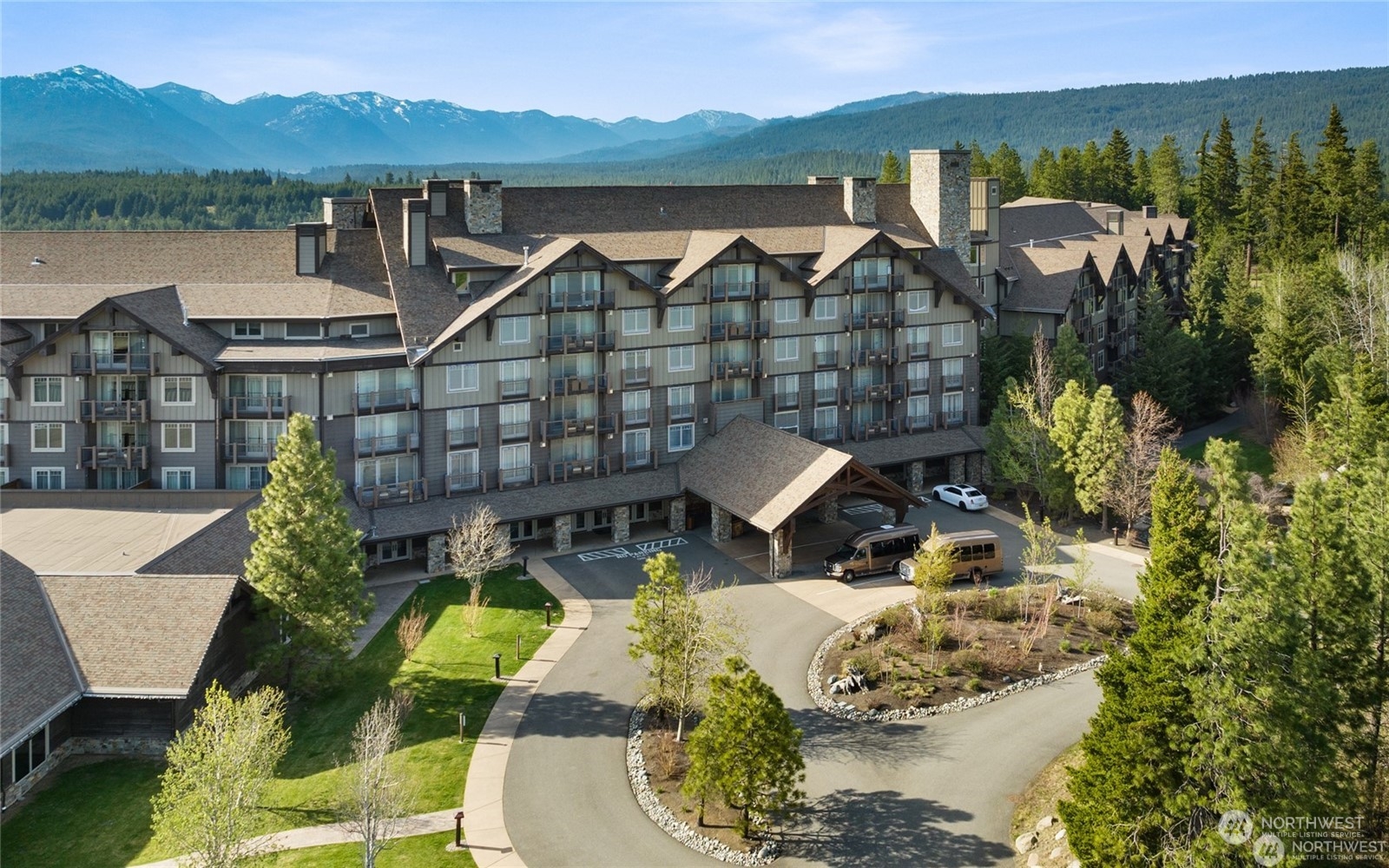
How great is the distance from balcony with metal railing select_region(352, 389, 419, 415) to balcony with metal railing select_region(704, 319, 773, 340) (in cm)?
1497

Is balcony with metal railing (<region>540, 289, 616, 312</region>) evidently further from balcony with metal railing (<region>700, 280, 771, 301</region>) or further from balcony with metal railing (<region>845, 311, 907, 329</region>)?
balcony with metal railing (<region>845, 311, 907, 329</region>)

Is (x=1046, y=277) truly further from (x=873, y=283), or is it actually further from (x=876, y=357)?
(x=876, y=357)

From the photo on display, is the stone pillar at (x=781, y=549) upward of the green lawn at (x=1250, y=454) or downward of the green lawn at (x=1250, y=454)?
downward

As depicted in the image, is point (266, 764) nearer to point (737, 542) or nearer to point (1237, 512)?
point (1237, 512)

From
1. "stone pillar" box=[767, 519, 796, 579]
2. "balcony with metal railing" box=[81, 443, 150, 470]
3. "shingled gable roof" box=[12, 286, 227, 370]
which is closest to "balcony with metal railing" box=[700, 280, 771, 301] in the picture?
"stone pillar" box=[767, 519, 796, 579]

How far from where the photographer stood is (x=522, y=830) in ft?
95.5

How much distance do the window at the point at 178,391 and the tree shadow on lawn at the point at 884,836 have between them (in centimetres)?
3228

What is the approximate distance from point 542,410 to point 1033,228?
47758 mm

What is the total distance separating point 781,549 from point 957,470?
17652 millimetres

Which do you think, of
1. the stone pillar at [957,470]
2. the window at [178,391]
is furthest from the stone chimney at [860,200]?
the window at [178,391]

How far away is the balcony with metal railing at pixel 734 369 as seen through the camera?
55656 millimetres

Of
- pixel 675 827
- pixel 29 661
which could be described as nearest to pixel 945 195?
pixel 675 827

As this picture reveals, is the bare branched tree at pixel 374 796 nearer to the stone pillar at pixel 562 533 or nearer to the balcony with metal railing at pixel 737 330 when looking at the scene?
the stone pillar at pixel 562 533

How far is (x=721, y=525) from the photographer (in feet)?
171
